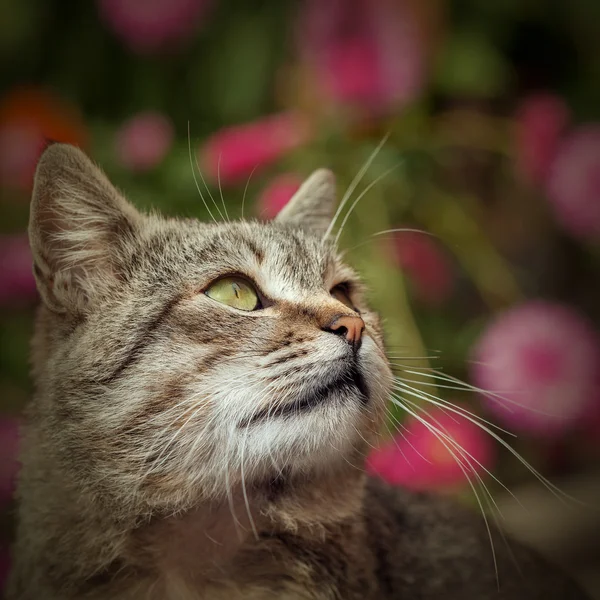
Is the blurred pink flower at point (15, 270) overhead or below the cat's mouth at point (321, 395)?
overhead

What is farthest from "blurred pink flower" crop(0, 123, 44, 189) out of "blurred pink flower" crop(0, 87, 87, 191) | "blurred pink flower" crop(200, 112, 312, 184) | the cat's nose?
the cat's nose

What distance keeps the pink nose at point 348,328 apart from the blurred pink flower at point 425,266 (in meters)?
0.47

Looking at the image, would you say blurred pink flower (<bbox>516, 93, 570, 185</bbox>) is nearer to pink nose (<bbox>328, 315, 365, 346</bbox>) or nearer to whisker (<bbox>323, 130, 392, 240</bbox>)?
whisker (<bbox>323, 130, 392, 240</bbox>)

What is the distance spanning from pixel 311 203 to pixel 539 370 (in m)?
0.34

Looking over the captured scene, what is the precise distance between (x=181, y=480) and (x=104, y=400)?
0.29ft

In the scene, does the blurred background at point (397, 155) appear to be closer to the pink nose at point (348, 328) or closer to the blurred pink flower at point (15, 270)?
the blurred pink flower at point (15, 270)

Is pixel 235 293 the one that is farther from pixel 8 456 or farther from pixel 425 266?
pixel 425 266

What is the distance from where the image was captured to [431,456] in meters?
0.82

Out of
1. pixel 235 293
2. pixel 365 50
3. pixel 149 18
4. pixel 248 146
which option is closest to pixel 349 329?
pixel 235 293

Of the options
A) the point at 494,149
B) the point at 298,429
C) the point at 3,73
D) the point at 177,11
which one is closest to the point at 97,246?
the point at 298,429

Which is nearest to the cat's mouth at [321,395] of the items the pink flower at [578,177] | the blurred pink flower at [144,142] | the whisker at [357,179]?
the whisker at [357,179]

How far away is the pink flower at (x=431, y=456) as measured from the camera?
30.3 inches

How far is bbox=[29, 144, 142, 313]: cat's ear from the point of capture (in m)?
0.57

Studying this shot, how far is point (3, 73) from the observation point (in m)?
1.05
